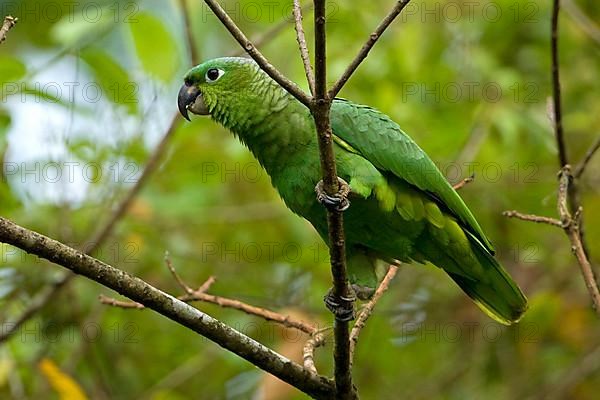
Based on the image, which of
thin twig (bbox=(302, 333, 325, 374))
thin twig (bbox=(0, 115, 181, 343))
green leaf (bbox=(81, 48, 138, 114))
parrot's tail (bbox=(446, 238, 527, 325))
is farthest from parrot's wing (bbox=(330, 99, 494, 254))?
green leaf (bbox=(81, 48, 138, 114))

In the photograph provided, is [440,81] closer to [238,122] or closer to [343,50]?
[343,50]

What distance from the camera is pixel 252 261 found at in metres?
5.25

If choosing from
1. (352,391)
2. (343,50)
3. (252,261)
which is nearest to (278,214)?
(252,261)

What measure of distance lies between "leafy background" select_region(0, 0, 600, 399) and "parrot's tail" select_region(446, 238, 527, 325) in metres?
0.62

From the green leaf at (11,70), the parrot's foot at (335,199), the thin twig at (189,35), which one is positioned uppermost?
the thin twig at (189,35)

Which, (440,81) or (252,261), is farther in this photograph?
(252,261)

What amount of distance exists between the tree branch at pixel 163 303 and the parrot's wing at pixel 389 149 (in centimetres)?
110

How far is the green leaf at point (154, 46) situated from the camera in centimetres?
403

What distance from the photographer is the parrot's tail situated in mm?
3604

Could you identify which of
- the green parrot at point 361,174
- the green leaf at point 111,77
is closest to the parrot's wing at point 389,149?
the green parrot at point 361,174

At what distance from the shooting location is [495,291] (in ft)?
12.1

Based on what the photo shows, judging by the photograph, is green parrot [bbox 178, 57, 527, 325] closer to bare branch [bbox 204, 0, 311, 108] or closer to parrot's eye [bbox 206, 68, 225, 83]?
parrot's eye [bbox 206, 68, 225, 83]

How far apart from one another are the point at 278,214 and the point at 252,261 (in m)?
0.39

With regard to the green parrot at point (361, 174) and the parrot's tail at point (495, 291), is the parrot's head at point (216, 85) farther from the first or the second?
the parrot's tail at point (495, 291)
